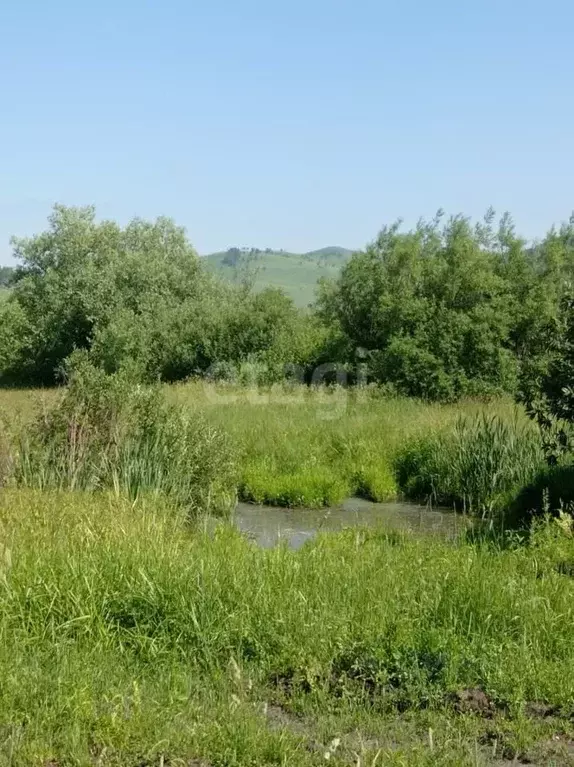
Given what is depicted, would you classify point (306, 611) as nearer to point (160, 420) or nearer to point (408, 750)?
point (408, 750)

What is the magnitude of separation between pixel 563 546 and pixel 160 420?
5.33m

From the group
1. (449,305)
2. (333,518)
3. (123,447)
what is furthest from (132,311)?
(123,447)

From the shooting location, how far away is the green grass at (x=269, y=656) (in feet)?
12.8

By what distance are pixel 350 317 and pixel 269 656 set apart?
2022cm

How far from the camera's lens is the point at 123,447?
9852mm

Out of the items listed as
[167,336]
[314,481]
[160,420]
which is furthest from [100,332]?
[160,420]

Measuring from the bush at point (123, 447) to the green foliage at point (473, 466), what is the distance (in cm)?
325

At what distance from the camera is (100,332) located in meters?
30.9

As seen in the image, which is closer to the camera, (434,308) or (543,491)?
(543,491)

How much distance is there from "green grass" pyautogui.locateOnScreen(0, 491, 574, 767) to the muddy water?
4.60 metres

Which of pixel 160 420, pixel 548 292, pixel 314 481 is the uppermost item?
pixel 548 292

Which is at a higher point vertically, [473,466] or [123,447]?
[123,447]

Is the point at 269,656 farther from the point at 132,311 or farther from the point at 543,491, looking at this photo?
the point at 132,311

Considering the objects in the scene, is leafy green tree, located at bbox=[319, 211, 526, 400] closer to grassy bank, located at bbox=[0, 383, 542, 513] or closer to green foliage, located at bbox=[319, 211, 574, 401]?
green foliage, located at bbox=[319, 211, 574, 401]
